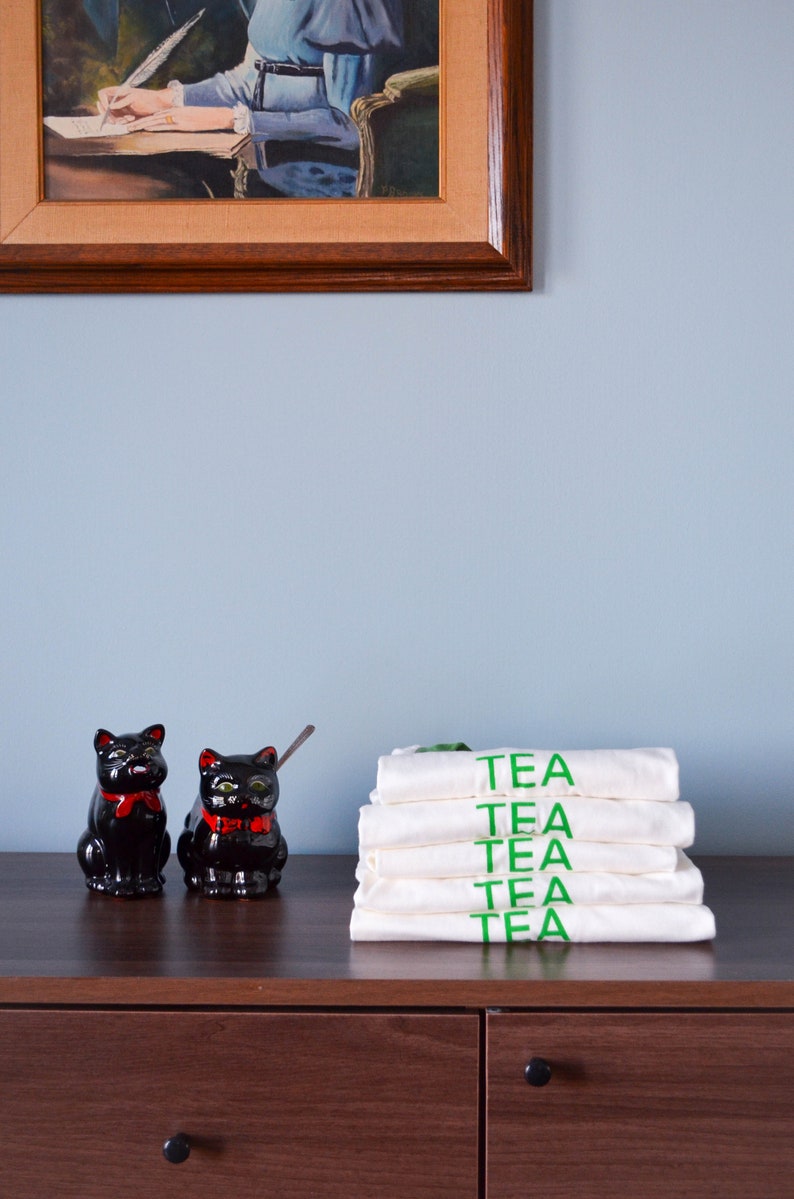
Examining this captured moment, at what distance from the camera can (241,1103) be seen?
0.74 meters

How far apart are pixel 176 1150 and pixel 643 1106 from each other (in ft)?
1.10

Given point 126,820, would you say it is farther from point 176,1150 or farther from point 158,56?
point 158,56

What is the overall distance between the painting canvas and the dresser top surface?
763 mm

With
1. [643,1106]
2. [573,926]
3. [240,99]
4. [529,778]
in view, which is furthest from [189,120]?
[643,1106]

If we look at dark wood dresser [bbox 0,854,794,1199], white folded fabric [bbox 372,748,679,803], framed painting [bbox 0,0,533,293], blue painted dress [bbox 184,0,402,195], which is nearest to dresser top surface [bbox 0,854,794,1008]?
dark wood dresser [bbox 0,854,794,1199]

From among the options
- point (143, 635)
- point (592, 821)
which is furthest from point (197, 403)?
point (592, 821)

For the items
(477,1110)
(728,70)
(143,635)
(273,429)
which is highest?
(728,70)

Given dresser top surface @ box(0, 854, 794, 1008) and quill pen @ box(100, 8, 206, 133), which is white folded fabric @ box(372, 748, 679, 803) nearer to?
dresser top surface @ box(0, 854, 794, 1008)

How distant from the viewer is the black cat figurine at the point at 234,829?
91 cm

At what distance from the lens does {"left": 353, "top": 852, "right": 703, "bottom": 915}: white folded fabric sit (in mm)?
812

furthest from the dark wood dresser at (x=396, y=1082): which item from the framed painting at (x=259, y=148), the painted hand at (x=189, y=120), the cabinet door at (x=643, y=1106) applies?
the painted hand at (x=189, y=120)

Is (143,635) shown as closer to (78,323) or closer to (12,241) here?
(78,323)

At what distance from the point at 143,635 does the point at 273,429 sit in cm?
28

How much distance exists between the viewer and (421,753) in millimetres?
891
